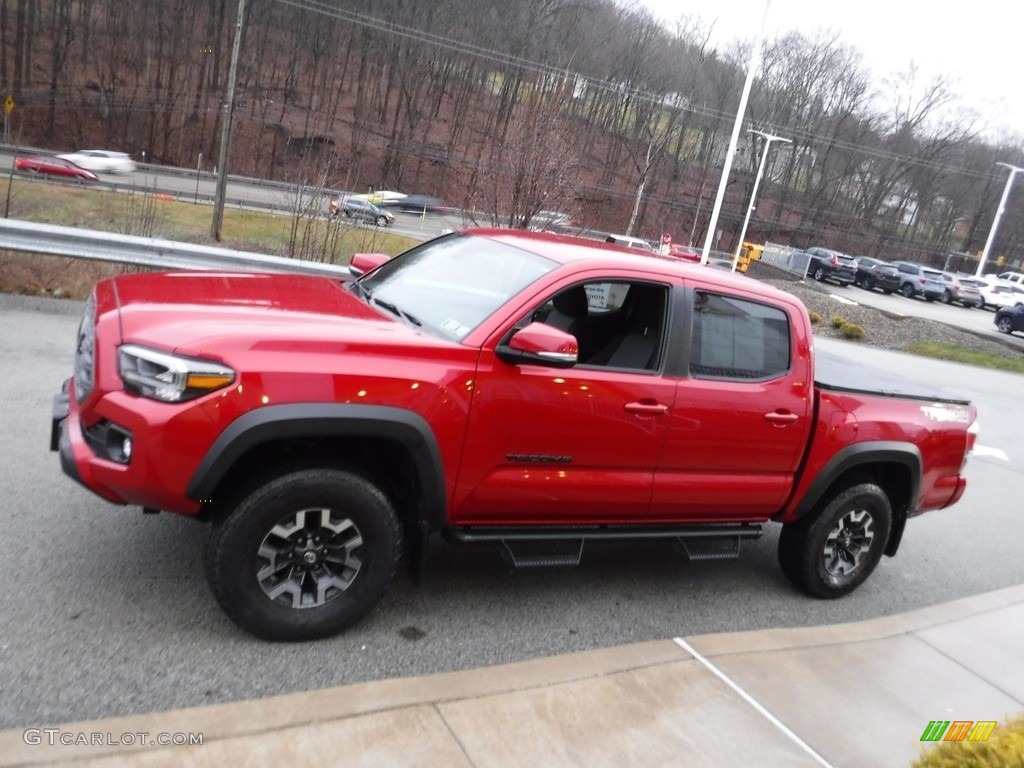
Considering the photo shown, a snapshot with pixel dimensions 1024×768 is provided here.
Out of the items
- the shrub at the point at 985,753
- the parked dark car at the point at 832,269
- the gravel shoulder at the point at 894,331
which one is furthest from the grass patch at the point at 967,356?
the shrub at the point at 985,753

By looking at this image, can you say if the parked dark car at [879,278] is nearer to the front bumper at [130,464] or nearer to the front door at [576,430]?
the front door at [576,430]

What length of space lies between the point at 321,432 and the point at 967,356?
23765mm

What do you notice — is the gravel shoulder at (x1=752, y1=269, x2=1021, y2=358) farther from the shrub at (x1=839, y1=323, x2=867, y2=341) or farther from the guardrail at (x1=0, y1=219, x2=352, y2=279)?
the guardrail at (x1=0, y1=219, x2=352, y2=279)

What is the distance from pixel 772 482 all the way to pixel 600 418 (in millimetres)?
1298

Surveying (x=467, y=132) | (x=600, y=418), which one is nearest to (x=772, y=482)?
(x=600, y=418)

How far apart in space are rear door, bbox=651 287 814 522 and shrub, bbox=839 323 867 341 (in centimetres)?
1942

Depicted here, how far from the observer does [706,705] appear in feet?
12.1

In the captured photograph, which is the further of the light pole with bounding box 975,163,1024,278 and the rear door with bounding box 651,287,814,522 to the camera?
the light pole with bounding box 975,163,1024,278

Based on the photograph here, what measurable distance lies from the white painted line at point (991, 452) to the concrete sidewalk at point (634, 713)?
666cm

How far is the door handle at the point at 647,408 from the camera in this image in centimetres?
406

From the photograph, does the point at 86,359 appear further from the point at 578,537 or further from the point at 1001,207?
the point at 1001,207

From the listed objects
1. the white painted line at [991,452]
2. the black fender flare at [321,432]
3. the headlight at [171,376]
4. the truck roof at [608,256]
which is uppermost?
the truck roof at [608,256]

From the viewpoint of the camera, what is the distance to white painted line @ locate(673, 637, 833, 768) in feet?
11.4
